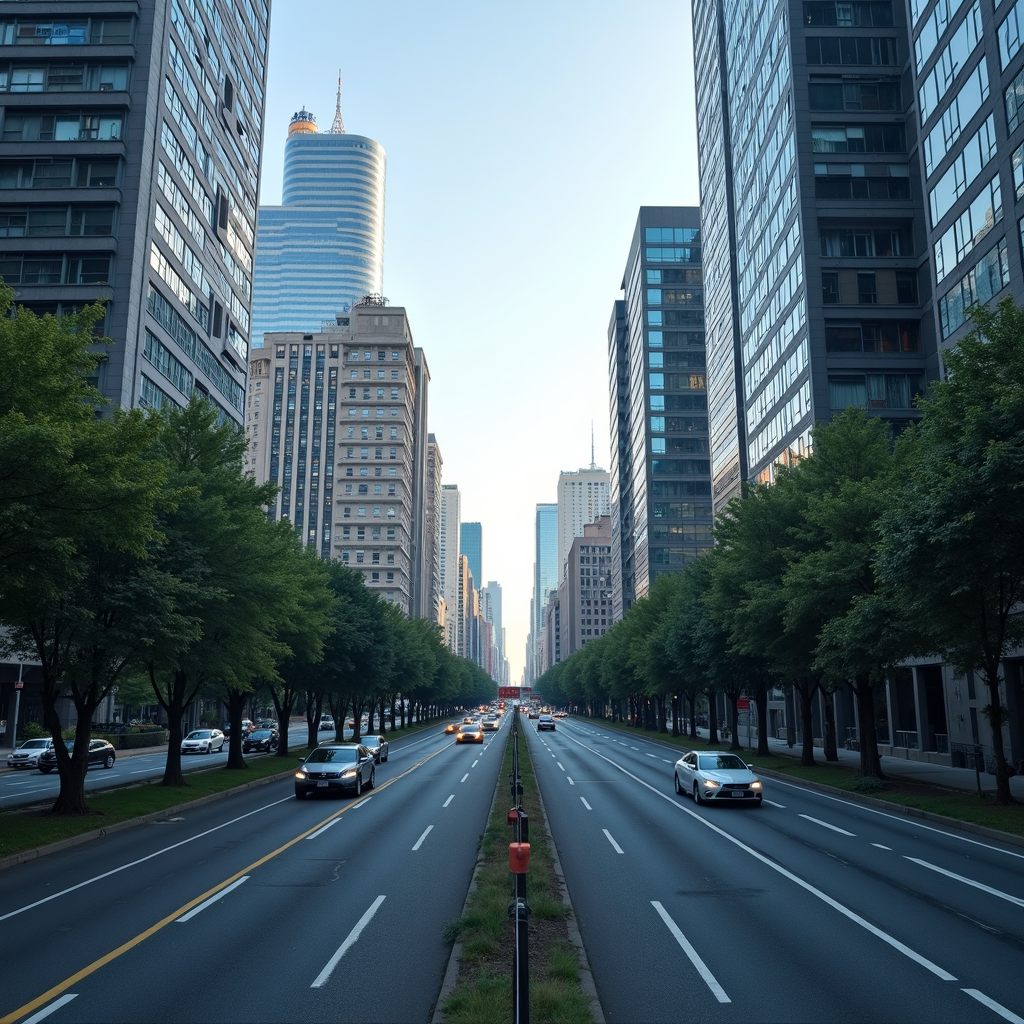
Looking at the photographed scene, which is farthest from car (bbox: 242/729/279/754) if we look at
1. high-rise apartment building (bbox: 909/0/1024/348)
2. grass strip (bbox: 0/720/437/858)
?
high-rise apartment building (bbox: 909/0/1024/348)

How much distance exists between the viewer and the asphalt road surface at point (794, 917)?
8.63m

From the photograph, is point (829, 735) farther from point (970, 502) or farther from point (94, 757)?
point (94, 757)

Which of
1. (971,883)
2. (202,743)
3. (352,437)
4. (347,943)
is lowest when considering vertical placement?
(202,743)

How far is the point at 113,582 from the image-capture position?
22594 millimetres

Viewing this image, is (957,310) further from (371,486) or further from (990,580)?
(371,486)

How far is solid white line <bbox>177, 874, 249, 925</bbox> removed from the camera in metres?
12.0

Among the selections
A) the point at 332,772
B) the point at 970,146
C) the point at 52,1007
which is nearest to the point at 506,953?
the point at 52,1007

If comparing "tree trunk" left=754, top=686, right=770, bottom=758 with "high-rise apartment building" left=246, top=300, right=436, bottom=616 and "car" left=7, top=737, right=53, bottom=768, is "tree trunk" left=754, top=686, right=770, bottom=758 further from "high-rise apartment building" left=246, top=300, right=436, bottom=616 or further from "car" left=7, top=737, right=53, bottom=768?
"high-rise apartment building" left=246, top=300, right=436, bottom=616

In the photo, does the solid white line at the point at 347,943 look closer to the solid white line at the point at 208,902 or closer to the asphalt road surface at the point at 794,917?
the solid white line at the point at 208,902

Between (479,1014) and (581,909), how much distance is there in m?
5.16

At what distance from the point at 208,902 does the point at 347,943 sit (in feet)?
11.3

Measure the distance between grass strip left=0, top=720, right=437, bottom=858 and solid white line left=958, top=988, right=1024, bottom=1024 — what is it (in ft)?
41.8

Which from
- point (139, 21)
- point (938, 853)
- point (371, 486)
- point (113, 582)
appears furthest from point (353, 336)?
point (938, 853)

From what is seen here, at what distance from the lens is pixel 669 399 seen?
5281 inches
